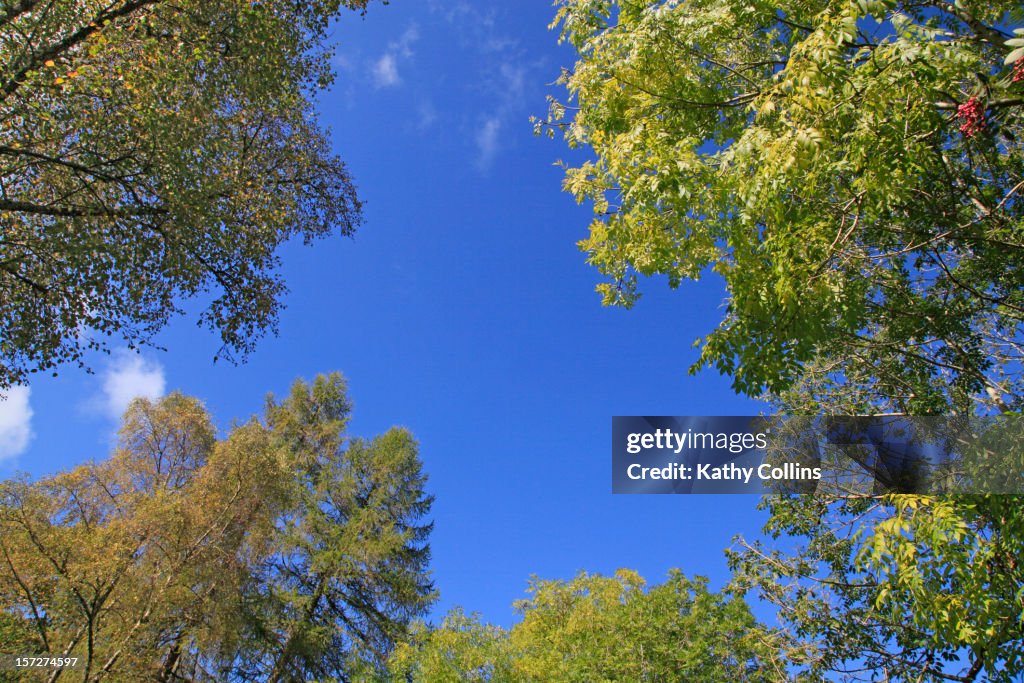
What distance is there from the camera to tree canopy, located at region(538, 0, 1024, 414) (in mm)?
3740

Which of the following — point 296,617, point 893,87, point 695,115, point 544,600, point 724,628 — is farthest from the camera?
point 544,600

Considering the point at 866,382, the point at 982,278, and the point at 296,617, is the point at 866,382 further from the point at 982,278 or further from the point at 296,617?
the point at 296,617

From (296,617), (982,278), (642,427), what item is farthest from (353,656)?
(982,278)

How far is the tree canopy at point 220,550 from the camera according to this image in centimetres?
1080

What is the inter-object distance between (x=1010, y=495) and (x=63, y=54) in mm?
9906

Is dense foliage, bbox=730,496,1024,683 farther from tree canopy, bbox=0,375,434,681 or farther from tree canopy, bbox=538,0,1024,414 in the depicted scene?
tree canopy, bbox=0,375,434,681

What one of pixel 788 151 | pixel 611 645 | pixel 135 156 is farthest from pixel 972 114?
pixel 611 645

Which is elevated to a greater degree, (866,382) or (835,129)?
(866,382)

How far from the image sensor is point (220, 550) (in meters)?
12.6

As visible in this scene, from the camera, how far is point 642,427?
21.6 ft

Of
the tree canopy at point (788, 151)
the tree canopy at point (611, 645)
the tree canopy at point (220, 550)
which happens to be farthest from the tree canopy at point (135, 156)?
the tree canopy at point (611, 645)

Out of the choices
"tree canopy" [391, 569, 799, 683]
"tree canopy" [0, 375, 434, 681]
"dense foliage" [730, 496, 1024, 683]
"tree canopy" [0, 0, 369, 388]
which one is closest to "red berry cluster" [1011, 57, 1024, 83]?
"dense foliage" [730, 496, 1024, 683]

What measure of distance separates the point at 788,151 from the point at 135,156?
6399 mm

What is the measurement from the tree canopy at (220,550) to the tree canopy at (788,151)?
10327 millimetres
